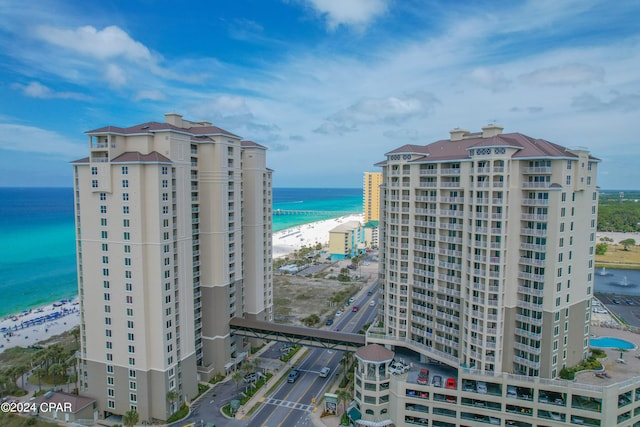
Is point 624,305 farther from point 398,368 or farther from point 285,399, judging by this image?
point 285,399

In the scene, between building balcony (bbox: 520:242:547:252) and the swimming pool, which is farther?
the swimming pool

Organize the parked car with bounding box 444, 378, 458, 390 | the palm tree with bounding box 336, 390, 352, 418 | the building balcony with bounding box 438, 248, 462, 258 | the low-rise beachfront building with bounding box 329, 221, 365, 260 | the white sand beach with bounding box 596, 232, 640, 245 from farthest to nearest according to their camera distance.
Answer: the white sand beach with bounding box 596, 232, 640, 245 < the low-rise beachfront building with bounding box 329, 221, 365, 260 < the building balcony with bounding box 438, 248, 462, 258 < the palm tree with bounding box 336, 390, 352, 418 < the parked car with bounding box 444, 378, 458, 390

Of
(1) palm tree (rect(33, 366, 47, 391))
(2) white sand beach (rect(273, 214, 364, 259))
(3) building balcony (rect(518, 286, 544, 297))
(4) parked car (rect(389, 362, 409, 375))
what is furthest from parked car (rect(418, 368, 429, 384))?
(2) white sand beach (rect(273, 214, 364, 259))

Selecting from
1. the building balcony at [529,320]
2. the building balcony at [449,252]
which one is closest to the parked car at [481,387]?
the building balcony at [529,320]

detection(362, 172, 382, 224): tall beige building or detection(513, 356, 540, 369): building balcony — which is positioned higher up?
detection(362, 172, 382, 224): tall beige building

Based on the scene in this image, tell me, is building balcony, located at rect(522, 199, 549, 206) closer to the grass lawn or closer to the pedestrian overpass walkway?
the pedestrian overpass walkway

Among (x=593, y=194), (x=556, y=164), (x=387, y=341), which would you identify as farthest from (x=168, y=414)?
(x=593, y=194)

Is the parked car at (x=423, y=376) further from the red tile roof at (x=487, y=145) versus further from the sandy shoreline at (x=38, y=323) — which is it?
the sandy shoreline at (x=38, y=323)

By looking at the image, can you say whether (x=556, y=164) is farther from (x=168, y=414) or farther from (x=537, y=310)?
(x=168, y=414)

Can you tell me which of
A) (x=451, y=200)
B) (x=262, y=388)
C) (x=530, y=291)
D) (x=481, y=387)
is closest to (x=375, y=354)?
(x=481, y=387)
